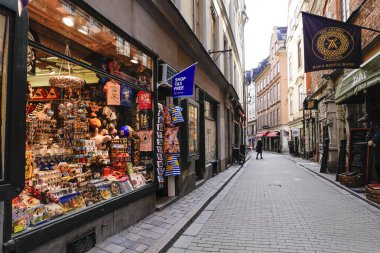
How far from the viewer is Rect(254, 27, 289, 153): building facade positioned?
140 feet

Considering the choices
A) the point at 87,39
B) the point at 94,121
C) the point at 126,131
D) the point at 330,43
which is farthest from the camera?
the point at 330,43

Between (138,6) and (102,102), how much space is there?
192cm

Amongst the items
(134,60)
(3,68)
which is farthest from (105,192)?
(3,68)

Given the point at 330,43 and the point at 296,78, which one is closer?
the point at 330,43

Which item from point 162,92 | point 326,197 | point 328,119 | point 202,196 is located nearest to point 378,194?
point 326,197

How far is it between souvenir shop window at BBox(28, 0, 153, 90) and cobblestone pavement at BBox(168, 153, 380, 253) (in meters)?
3.11

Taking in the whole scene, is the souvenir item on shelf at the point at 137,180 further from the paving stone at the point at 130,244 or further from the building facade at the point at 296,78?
the building facade at the point at 296,78

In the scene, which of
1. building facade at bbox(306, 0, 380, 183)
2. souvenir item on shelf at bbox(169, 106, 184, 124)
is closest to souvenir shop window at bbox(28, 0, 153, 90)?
souvenir item on shelf at bbox(169, 106, 184, 124)

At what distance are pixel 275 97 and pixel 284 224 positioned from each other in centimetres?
4283

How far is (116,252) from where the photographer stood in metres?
4.41

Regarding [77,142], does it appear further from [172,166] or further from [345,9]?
[345,9]

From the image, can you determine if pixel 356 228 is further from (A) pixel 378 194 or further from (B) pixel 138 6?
(B) pixel 138 6

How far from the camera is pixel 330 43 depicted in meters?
9.15

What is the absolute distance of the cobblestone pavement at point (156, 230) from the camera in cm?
461
